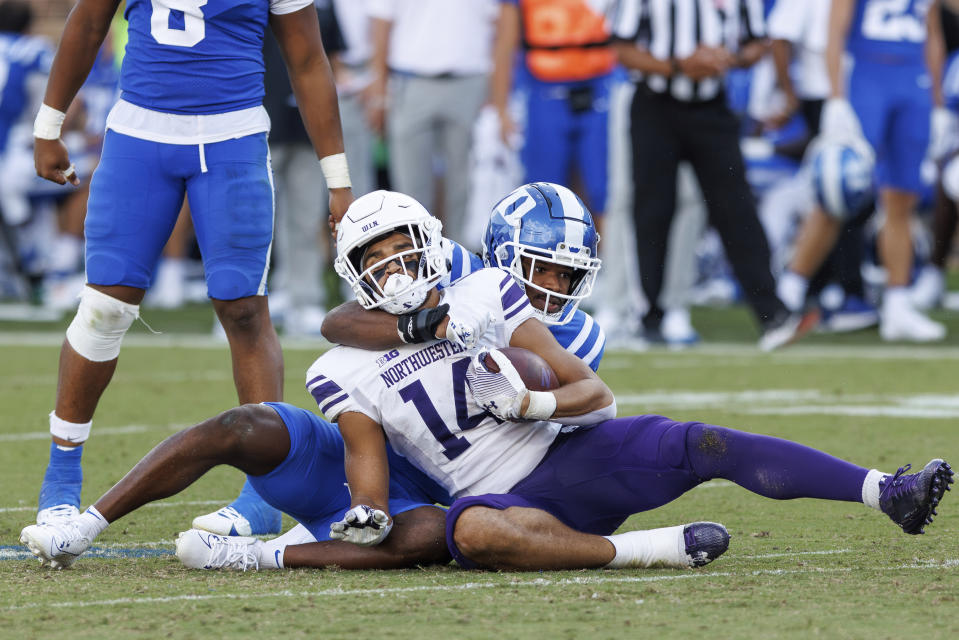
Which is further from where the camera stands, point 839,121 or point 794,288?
point 794,288

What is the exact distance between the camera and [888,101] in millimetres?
9516

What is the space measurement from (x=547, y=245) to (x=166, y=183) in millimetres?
1039

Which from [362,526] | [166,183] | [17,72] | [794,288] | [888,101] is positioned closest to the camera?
[362,526]

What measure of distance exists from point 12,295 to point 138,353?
206 inches

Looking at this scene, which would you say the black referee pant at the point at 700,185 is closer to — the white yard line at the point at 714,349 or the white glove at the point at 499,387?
the white yard line at the point at 714,349

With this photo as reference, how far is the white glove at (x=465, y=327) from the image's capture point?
382 cm

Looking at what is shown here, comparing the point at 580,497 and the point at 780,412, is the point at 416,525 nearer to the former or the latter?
the point at 580,497

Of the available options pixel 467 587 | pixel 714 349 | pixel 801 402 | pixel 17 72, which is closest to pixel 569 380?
pixel 467 587

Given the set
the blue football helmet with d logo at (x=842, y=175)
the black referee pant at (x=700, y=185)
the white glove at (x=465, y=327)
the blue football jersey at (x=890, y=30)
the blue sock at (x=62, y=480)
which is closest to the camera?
the white glove at (x=465, y=327)

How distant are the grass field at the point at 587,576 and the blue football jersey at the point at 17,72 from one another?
566 centimetres

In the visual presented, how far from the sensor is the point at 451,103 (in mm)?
9680

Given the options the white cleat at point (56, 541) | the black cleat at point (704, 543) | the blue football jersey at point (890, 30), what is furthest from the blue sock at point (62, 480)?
the blue football jersey at point (890, 30)

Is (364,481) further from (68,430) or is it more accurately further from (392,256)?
(68,430)

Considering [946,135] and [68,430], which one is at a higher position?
[68,430]
